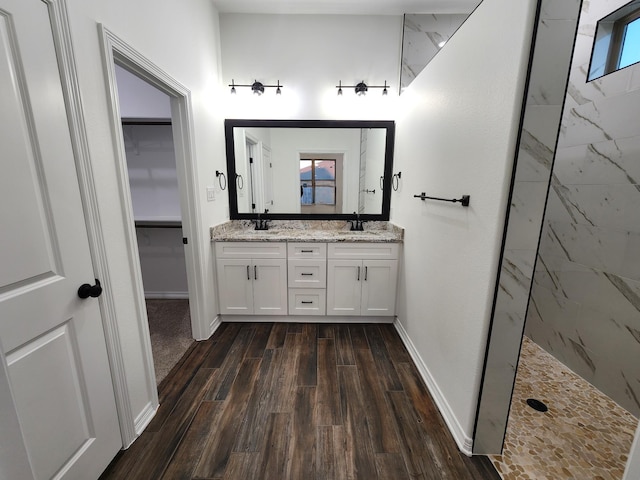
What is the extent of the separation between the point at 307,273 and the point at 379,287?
719 mm

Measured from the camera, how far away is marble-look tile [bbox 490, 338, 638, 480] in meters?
1.30

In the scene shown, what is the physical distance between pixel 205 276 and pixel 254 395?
1079 mm

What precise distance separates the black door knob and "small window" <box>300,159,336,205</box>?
1.97 meters

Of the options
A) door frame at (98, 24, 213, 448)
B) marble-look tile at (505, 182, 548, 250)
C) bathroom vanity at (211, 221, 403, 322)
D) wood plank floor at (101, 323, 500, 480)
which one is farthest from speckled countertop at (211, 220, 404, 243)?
marble-look tile at (505, 182, 548, 250)

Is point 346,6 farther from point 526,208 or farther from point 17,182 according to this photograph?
point 17,182

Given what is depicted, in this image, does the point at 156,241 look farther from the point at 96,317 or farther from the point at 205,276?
the point at 96,317

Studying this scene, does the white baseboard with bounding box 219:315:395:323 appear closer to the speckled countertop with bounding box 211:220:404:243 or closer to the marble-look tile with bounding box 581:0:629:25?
the speckled countertop with bounding box 211:220:404:243

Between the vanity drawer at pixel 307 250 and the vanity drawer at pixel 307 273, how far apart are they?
49 mm

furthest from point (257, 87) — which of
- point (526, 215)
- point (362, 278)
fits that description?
point (526, 215)

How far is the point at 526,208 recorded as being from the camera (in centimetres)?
110

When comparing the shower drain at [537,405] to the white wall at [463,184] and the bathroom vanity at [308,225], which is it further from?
the bathroom vanity at [308,225]

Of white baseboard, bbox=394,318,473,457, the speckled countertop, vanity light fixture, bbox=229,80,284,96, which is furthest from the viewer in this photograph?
vanity light fixture, bbox=229,80,284,96

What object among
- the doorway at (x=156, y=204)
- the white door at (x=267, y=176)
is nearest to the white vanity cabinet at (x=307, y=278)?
the white door at (x=267, y=176)

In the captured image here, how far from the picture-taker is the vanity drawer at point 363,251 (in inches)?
97.6
